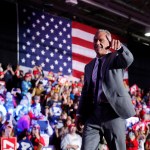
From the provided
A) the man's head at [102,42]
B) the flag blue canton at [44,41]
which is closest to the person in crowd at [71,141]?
the flag blue canton at [44,41]

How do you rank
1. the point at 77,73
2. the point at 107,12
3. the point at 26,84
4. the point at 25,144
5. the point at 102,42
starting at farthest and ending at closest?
the point at 107,12, the point at 77,73, the point at 26,84, the point at 25,144, the point at 102,42

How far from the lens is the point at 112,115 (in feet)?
9.85

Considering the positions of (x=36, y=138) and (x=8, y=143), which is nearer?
(x=8, y=143)

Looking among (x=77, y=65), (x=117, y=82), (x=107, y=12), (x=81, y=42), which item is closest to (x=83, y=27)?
(x=81, y=42)

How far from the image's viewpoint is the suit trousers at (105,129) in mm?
2967

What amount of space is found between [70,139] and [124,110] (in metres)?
5.08

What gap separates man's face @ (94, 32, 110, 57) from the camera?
3150 millimetres

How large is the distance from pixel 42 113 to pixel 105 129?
19.3ft

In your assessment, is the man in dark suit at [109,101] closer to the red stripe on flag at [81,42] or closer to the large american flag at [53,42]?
the large american flag at [53,42]

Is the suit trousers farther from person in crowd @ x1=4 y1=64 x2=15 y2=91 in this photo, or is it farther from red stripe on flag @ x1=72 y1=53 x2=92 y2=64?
red stripe on flag @ x1=72 y1=53 x2=92 y2=64

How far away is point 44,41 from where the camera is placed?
37.1 feet

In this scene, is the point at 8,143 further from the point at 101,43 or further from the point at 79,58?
the point at 79,58

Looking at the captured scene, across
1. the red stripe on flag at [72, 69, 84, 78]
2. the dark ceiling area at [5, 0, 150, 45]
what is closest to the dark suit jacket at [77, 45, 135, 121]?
the dark ceiling area at [5, 0, 150, 45]

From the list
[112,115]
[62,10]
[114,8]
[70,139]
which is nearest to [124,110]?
[112,115]
